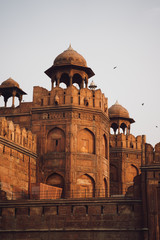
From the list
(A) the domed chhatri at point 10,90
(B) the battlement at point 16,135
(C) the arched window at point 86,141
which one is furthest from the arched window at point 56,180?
(A) the domed chhatri at point 10,90

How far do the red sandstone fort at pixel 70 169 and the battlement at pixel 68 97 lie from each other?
75 millimetres

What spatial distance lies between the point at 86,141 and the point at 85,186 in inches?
132

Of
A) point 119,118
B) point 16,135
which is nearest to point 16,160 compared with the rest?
point 16,135

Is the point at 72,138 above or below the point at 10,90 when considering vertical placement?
below

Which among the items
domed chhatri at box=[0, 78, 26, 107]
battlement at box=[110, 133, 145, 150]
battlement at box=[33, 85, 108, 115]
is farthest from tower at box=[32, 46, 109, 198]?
battlement at box=[110, 133, 145, 150]

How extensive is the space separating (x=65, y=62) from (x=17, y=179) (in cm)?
1088

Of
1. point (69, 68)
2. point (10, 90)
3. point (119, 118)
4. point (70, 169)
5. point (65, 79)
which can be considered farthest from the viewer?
point (119, 118)

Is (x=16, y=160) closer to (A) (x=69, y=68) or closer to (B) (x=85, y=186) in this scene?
(B) (x=85, y=186)

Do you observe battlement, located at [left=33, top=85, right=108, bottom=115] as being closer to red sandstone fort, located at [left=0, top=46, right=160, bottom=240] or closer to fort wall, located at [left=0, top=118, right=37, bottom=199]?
red sandstone fort, located at [left=0, top=46, right=160, bottom=240]

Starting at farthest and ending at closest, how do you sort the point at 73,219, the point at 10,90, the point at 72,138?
the point at 10,90, the point at 72,138, the point at 73,219

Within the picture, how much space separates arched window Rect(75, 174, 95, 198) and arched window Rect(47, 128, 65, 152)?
263 cm

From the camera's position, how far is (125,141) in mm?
41875

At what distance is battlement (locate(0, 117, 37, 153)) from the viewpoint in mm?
29016

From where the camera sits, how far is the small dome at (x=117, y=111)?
144ft
